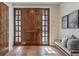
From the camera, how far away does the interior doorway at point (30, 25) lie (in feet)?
10.1

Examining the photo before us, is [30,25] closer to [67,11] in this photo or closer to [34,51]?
[34,51]

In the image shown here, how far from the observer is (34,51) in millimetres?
3041

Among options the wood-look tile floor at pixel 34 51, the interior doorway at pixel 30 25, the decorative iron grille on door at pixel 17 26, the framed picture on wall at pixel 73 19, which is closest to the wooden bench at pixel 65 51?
the wood-look tile floor at pixel 34 51

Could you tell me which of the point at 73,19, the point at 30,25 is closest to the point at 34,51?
the point at 30,25

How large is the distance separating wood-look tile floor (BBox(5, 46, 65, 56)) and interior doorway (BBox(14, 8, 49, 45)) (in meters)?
0.09

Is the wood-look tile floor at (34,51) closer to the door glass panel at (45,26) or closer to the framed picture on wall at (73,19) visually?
the door glass panel at (45,26)

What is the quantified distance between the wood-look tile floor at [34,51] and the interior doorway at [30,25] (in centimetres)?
9

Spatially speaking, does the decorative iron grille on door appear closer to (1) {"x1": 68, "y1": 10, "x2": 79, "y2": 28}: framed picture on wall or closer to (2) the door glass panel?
(2) the door glass panel

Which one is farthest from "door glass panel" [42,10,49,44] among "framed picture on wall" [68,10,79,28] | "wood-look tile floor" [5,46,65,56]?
"framed picture on wall" [68,10,79,28]

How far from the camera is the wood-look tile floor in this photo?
9.92 ft

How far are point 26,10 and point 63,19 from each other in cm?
70

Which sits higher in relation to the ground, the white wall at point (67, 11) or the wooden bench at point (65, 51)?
the white wall at point (67, 11)

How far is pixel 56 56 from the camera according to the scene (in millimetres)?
3012

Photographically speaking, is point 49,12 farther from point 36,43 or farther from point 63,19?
point 36,43
